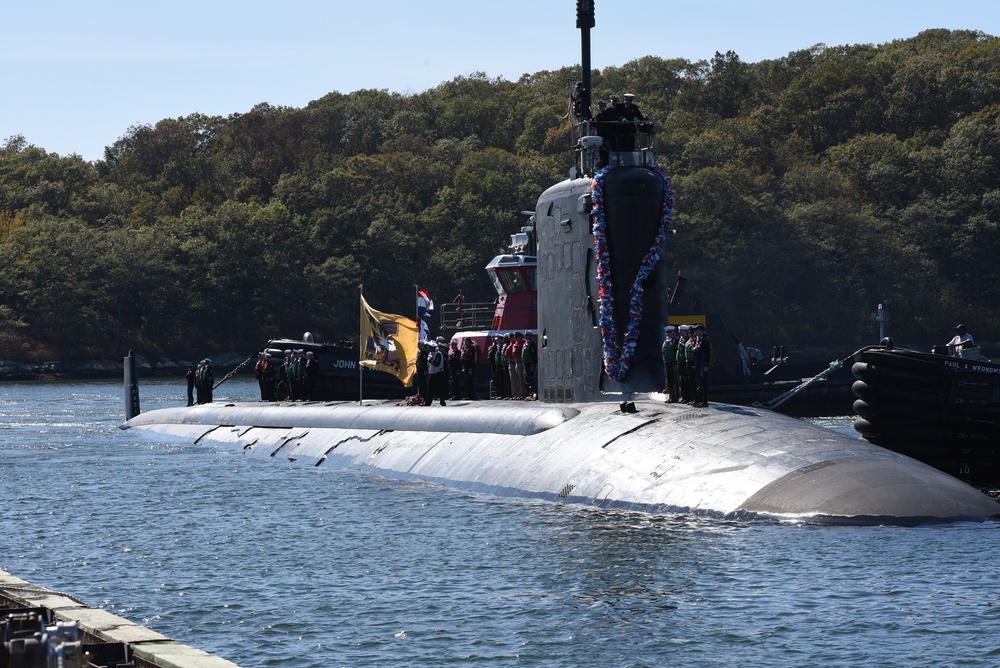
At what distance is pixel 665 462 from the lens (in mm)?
18297

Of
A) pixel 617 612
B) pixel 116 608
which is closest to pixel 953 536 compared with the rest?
pixel 617 612

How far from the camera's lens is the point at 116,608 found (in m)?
14.0

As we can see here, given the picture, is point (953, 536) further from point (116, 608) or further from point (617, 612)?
point (116, 608)

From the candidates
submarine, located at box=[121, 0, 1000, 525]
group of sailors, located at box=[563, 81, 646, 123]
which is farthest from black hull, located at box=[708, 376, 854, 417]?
group of sailors, located at box=[563, 81, 646, 123]

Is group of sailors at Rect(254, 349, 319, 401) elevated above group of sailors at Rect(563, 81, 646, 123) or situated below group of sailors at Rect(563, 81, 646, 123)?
below

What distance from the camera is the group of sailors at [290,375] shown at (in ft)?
Answer: 127

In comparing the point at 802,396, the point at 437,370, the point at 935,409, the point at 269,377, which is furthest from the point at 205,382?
the point at 935,409

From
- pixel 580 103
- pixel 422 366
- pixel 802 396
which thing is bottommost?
pixel 802 396

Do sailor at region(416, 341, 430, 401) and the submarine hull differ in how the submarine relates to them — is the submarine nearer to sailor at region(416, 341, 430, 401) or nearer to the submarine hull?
the submarine hull

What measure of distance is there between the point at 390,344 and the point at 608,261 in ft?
34.5

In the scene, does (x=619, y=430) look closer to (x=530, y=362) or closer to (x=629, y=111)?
(x=629, y=111)

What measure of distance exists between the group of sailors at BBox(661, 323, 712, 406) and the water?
3.17 m

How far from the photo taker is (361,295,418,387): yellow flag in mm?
30422

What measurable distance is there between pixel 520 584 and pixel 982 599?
4.66m
